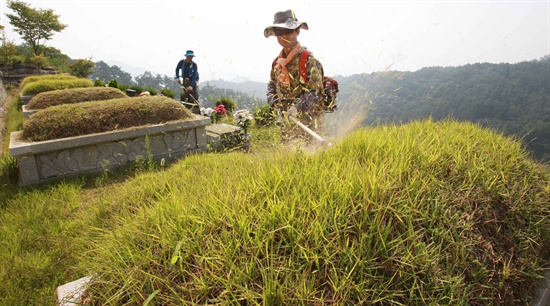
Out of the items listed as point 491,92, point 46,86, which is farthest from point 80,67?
point 491,92

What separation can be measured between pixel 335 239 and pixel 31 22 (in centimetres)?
3228

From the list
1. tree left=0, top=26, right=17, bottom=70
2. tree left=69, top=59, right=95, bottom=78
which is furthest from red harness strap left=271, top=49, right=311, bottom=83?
tree left=69, top=59, right=95, bottom=78

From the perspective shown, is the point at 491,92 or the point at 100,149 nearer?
the point at 100,149

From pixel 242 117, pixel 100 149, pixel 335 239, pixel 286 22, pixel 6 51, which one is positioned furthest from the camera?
pixel 6 51

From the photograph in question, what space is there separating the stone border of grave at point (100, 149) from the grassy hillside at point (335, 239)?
7.32 feet

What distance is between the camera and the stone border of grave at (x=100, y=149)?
4641 millimetres

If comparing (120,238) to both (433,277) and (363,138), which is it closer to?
(433,277)

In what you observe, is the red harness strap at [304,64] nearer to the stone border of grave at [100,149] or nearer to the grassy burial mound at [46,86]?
the stone border of grave at [100,149]

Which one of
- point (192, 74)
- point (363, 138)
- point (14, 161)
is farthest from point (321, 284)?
point (192, 74)

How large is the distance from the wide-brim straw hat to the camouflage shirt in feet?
1.02

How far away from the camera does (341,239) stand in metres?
1.65

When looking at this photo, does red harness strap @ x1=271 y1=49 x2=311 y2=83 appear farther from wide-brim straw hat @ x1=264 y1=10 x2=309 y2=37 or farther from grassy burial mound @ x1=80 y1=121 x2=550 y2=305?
grassy burial mound @ x1=80 y1=121 x2=550 y2=305

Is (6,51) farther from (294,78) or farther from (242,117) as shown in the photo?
(294,78)

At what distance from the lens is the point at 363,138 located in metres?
2.79
